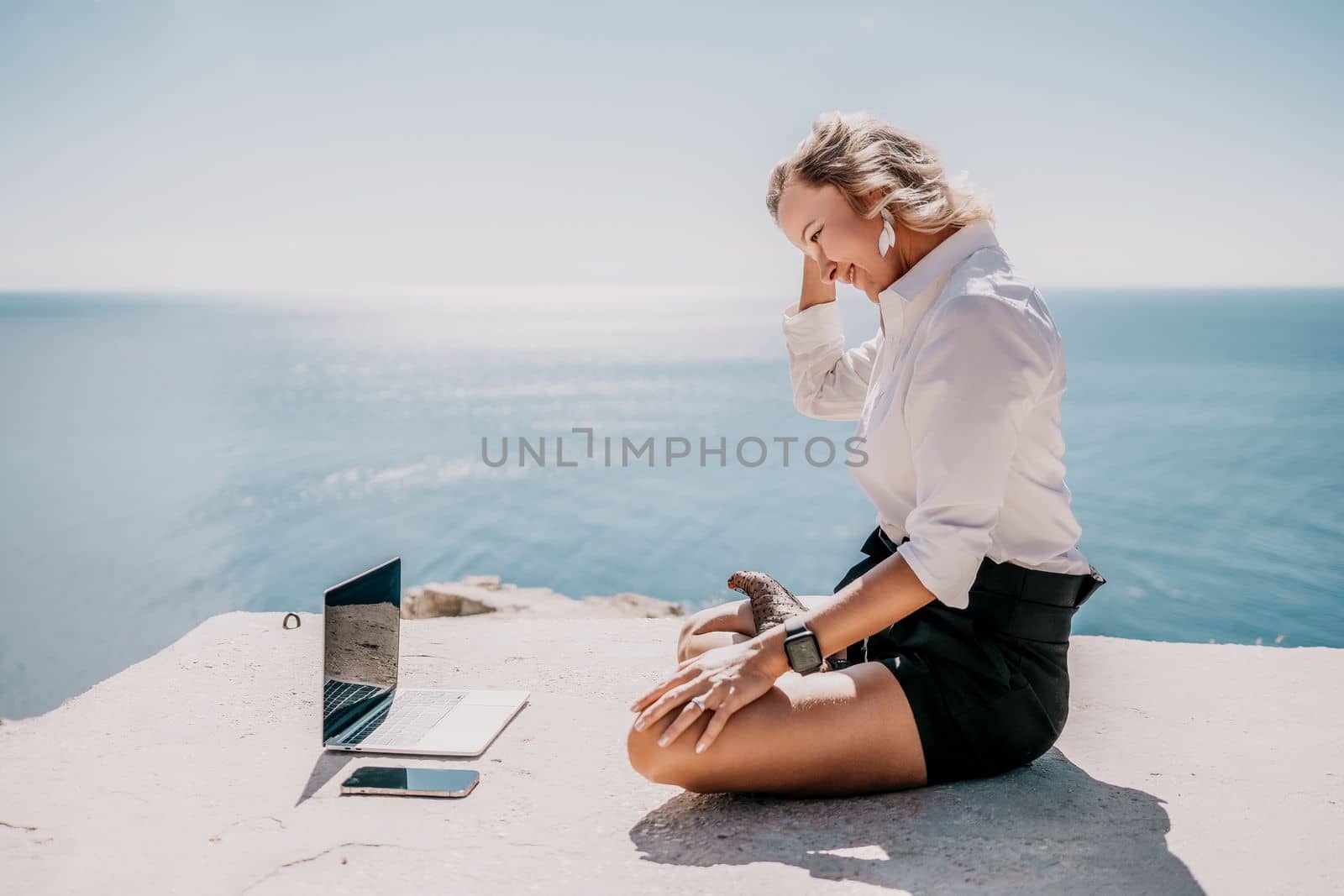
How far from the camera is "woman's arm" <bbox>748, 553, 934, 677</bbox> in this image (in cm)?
185

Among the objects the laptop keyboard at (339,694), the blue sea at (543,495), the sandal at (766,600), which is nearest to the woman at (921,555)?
the sandal at (766,600)

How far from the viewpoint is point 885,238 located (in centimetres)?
208

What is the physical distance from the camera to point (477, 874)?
6.16ft

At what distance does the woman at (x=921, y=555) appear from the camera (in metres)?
1.81

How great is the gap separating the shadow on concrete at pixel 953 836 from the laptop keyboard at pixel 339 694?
3.26ft

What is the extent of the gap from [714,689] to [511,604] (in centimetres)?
618

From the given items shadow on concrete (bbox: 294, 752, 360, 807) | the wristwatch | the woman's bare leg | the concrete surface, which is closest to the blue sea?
the concrete surface

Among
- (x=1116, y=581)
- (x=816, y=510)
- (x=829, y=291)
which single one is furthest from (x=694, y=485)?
(x=829, y=291)

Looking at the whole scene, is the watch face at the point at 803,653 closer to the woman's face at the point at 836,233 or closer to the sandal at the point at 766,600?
the sandal at the point at 766,600

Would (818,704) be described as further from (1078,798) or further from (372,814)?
(372,814)

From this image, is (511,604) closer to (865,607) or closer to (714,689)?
(714,689)

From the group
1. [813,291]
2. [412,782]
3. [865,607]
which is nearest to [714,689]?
[865,607]

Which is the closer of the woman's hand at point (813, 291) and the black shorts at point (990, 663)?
the black shorts at point (990, 663)

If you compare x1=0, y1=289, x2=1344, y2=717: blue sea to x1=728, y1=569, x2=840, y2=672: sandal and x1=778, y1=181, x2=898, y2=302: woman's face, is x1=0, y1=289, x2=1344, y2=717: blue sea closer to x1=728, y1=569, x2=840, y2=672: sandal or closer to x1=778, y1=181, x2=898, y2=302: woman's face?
x1=728, y1=569, x2=840, y2=672: sandal
